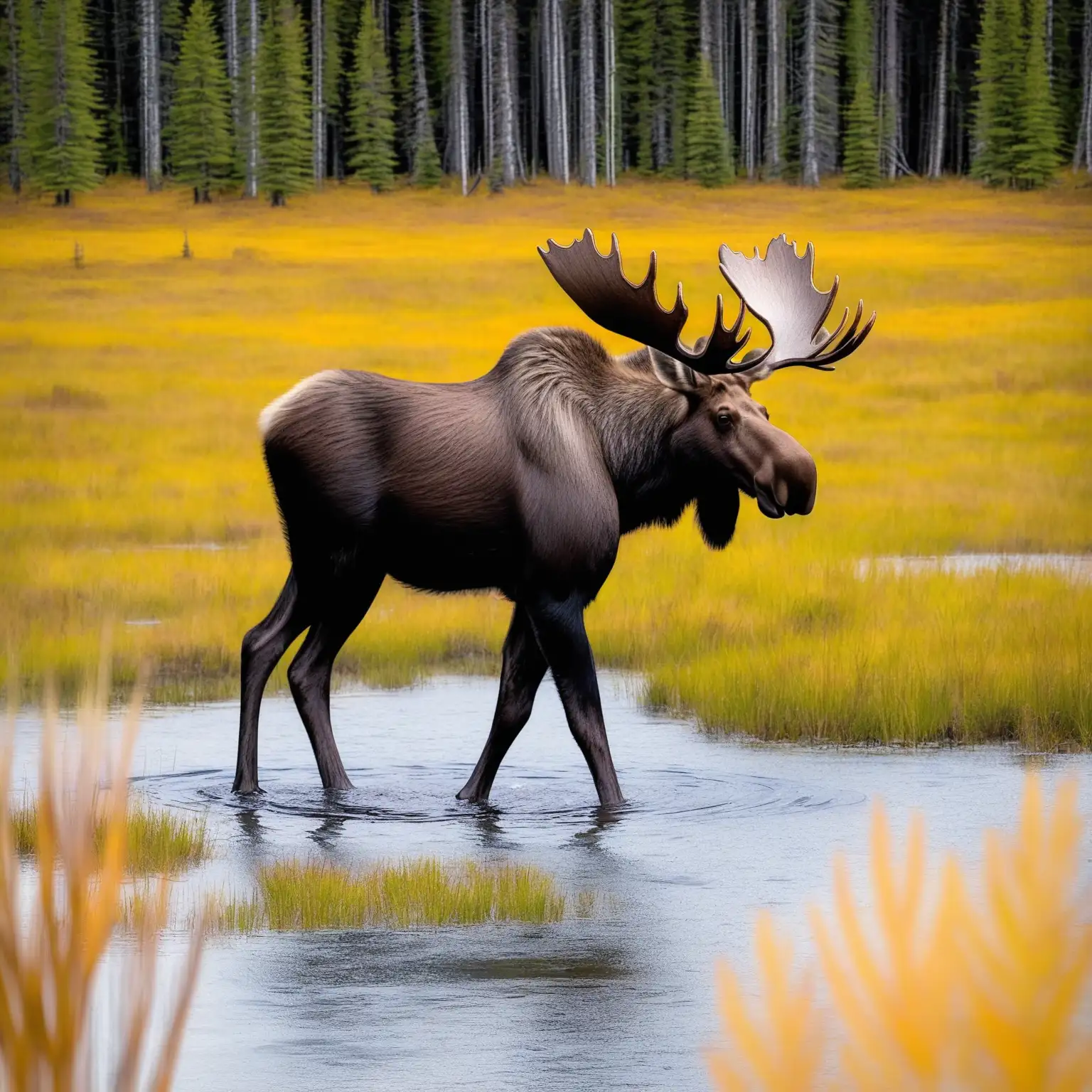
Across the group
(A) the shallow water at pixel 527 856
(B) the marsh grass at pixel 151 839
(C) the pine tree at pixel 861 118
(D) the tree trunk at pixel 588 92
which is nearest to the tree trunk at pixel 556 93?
(D) the tree trunk at pixel 588 92

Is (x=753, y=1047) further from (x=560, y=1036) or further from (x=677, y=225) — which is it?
(x=677, y=225)

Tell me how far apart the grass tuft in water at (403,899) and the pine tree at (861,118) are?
59214 millimetres

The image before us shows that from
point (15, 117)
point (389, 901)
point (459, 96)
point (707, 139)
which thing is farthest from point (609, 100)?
point (389, 901)

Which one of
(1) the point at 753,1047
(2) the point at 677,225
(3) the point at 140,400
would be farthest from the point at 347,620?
(2) the point at 677,225

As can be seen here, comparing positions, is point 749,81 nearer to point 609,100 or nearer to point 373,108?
point 609,100

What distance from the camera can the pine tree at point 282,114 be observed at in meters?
60.6

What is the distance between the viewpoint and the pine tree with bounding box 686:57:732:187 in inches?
2579

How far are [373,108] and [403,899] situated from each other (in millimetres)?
61820

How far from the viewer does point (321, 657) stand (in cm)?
953

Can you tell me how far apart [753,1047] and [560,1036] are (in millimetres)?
2589

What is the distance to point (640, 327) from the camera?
9.52 metres

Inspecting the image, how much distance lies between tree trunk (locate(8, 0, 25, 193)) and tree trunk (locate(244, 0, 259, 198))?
216 inches

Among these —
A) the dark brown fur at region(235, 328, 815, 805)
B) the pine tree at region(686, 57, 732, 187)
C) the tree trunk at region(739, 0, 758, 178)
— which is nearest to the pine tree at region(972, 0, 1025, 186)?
the pine tree at region(686, 57, 732, 187)

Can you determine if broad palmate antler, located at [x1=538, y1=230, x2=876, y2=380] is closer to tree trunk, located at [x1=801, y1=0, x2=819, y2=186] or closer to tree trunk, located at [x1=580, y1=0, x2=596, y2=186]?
tree trunk, located at [x1=580, y1=0, x2=596, y2=186]
